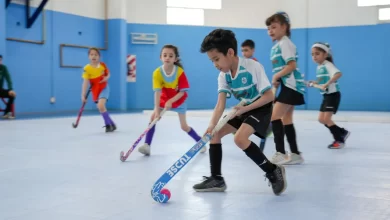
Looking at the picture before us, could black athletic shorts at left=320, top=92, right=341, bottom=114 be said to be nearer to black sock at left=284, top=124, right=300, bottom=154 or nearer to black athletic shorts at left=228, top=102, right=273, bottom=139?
black sock at left=284, top=124, right=300, bottom=154

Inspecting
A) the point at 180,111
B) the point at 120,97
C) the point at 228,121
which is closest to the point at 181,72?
the point at 180,111

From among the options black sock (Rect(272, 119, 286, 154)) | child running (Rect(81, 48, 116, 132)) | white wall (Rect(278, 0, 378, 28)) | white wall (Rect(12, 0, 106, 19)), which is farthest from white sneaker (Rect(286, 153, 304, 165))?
white wall (Rect(278, 0, 378, 28))

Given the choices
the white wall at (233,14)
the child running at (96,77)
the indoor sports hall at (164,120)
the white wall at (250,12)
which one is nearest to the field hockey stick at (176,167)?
the indoor sports hall at (164,120)

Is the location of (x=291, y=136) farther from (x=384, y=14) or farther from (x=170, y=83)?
(x=384, y=14)

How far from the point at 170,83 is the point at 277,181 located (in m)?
2.25

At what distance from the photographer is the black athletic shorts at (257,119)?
9.65 feet

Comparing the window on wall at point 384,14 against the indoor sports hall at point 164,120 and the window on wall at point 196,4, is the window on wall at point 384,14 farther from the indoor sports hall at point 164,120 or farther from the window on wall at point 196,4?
the window on wall at point 196,4

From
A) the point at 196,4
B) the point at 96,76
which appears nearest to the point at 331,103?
the point at 96,76

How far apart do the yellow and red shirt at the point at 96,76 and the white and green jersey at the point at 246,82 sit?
4.51 metres

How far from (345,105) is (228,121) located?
1160 cm

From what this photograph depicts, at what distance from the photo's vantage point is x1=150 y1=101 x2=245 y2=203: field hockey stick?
101 inches

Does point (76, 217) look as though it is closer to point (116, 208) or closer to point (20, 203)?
point (116, 208)

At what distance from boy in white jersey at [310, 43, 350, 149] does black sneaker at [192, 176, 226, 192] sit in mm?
2653

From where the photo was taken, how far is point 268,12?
48.4 feet
